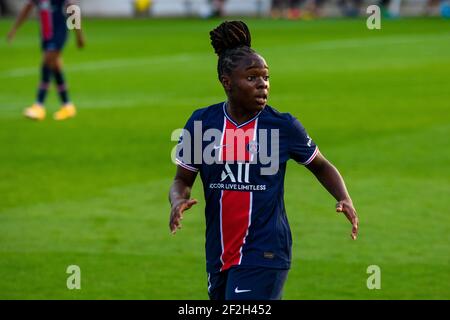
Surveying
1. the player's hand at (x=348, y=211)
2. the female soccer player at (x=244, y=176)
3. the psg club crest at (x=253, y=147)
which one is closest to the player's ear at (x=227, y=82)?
the female soccer player at (x=244, y=176)

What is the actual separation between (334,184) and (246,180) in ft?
1.79

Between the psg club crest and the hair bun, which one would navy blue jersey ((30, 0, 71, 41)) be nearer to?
the hair bun

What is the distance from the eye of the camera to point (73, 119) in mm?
19312

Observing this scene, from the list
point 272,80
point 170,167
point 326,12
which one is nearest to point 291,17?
point 326,12

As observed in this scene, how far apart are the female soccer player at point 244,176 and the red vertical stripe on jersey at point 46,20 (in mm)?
13164

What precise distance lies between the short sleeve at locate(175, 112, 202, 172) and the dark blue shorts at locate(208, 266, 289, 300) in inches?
26.0

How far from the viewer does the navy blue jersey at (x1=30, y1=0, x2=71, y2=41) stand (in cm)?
1911

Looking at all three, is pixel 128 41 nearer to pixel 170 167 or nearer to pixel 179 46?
pixel 179 46

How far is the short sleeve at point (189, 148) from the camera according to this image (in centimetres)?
635

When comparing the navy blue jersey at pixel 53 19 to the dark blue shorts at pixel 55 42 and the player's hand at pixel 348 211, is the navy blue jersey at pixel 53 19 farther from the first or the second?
the player's hand at pixel 348 211

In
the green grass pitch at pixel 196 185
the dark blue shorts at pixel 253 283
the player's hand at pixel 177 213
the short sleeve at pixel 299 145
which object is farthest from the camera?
the green grass pitch at pixel 196 185

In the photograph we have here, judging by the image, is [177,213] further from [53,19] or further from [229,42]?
[53,19]

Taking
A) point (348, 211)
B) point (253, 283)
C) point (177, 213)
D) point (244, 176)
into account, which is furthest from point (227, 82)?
point (253, 283)

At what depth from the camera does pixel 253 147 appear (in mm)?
6246
